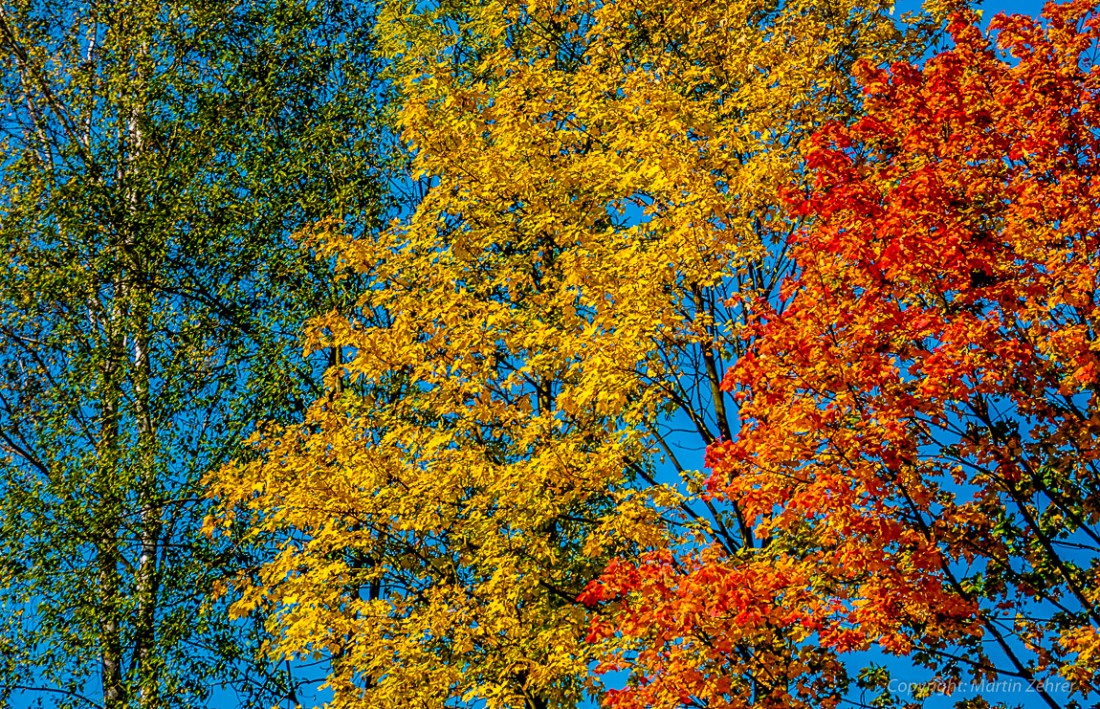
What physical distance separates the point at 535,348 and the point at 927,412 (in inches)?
213

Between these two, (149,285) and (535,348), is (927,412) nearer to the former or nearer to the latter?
(535,348)

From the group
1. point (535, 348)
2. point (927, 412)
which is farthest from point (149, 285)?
point (927, 412)

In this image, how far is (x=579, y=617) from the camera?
42.2ft

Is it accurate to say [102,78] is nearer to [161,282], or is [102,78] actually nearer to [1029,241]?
[161,282]

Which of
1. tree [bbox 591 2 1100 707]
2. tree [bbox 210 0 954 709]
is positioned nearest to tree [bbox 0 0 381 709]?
tree [bbox 210 0 954 709]

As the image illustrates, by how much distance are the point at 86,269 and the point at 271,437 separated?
18.0 feet

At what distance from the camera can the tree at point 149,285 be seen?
55.1 feet

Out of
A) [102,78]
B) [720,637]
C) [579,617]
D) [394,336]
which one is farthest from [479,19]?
[720,637]

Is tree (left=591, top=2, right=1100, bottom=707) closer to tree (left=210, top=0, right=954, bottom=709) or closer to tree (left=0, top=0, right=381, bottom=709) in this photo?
tree (left=210, top=0, right=954, bottom=709)

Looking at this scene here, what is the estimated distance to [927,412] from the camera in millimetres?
10742

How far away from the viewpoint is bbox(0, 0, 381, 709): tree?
55.1 feet

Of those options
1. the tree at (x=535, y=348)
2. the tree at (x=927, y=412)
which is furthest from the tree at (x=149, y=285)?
the tree at (x=927, y=412)

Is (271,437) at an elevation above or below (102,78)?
below

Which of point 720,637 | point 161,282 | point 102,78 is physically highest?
point 102,78
